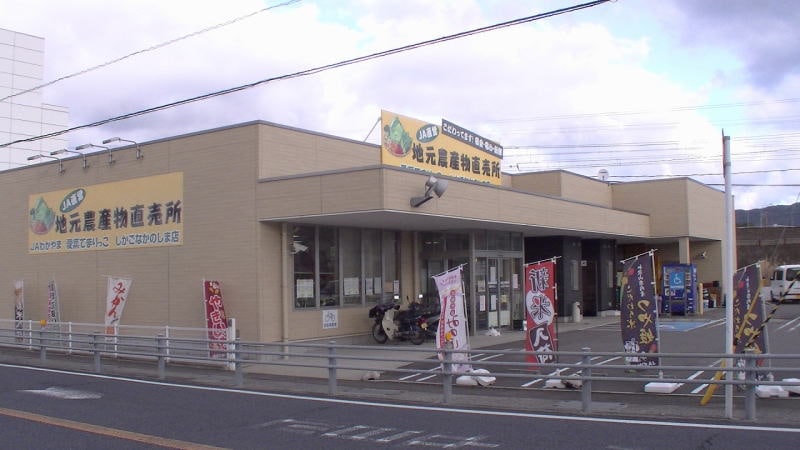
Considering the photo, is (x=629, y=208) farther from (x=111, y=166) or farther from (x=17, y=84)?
(x=17, y=84)

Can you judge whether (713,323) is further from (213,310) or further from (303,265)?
(213,310)

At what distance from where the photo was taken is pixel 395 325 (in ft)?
66.9

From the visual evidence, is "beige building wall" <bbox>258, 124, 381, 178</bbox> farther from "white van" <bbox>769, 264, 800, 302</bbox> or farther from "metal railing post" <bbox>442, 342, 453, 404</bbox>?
"white van" <bbox>769, 264, 800, 302</bbox>

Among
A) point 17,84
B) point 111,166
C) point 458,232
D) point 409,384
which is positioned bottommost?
point 409,384

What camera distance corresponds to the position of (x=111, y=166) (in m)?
21.7

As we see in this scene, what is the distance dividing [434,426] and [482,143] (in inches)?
622

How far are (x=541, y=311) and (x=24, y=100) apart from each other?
62.7 metres

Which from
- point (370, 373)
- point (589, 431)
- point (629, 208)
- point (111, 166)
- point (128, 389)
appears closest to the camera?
point (589, 431)

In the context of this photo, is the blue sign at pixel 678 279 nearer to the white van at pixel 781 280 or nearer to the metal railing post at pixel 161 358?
the white van at pixel 781 280

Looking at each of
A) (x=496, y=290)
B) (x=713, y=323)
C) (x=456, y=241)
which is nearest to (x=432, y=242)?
(x=456, y=241)

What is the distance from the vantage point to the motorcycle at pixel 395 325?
20172mm

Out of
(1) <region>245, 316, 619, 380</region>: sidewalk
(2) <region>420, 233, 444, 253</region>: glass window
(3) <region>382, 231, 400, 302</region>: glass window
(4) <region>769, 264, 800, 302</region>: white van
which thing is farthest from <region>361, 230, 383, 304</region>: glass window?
(4) <region>769, 264, 800, 302</region>: white van

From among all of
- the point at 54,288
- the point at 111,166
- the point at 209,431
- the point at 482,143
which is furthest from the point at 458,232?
the point at 209,431

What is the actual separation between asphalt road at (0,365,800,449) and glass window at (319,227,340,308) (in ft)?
23.6
